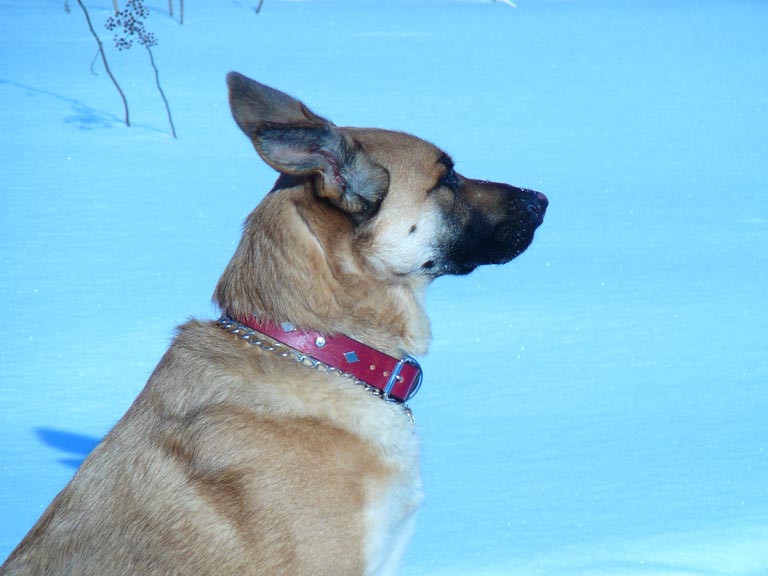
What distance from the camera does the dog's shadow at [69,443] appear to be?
351 cm

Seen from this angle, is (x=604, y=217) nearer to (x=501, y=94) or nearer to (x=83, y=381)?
(x=501, y=94)

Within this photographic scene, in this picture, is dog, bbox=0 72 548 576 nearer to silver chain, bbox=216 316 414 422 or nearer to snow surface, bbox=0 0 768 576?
silver chain, bbox=216 316 414 422

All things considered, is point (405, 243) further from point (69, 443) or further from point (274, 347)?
point (69, 443)

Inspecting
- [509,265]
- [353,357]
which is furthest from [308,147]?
[509,265]

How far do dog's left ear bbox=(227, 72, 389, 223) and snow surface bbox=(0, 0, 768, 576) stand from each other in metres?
1.32

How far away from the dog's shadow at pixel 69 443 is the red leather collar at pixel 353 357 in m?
1.77

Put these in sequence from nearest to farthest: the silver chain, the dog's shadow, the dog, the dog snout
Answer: the dog < the silver chain < the dog snout < the dog's shadow

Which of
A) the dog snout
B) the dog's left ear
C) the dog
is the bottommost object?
the dog

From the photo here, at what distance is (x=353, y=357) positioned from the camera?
6.75 feet

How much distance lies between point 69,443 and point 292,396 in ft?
6.35

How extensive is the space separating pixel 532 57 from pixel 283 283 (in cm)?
684

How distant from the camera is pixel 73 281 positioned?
4902mm

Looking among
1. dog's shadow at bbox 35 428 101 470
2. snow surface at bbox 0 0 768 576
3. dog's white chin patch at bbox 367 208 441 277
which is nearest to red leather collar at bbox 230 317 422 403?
Result: dog's white chin patch at bbox 367 208 441 277

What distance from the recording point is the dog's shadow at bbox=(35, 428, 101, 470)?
351 cm
